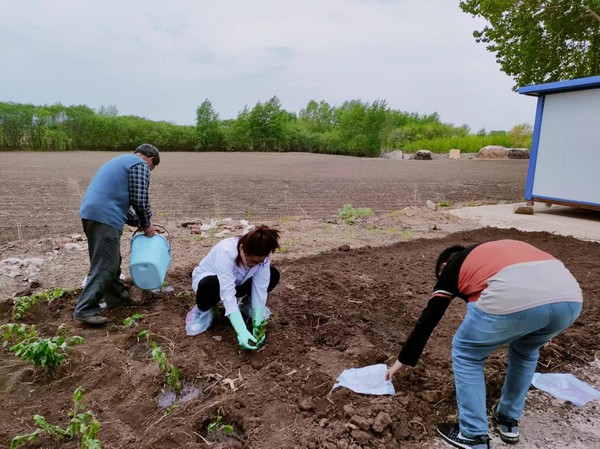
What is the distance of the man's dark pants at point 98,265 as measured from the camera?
366cm

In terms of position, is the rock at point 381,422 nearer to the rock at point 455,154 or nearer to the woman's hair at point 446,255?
the woman's hair at point 446,255

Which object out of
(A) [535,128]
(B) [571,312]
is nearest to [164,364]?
(B) [571,312]

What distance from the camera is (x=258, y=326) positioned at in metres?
3.07

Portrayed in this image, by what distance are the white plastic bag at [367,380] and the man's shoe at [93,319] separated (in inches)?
81.3

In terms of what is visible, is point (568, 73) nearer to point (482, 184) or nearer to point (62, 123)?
point (482, 184)

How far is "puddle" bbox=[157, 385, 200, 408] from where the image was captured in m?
2.58

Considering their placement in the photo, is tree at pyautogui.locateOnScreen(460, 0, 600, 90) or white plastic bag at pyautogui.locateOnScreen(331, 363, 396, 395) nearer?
white plastic bag at pyautogui.locateOnScreen(331, 363, 396, 395)

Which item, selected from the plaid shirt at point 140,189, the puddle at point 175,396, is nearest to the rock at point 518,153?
the plaid shirt at point 140,189

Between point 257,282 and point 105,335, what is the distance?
1.36 m

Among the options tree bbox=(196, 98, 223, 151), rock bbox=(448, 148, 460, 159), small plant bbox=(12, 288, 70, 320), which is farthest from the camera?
tree bbox=(196, 98, 223, 151)

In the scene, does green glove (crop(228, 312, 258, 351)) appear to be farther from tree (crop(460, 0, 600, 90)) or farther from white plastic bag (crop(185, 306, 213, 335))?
tree (crop(460, 0, 600, 90))

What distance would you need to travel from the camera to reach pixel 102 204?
12.1ft

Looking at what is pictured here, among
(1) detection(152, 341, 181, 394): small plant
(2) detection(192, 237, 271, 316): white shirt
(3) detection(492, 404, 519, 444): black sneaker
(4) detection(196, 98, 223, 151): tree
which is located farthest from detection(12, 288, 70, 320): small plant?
(4) detection(196, 98, 223, 151): tree

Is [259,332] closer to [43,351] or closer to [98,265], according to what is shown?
[43,351]
